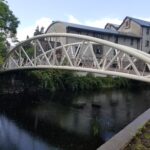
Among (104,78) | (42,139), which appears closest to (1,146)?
(42,139)

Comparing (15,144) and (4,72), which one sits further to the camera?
(4,72)

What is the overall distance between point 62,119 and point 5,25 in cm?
1752

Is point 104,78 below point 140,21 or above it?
below

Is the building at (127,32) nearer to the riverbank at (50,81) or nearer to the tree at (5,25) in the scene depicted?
the riverbank at (50,81)

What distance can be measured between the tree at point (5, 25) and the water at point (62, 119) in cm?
651

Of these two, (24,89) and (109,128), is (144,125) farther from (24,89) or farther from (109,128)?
(24,89)

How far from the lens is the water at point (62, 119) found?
19.4 metres

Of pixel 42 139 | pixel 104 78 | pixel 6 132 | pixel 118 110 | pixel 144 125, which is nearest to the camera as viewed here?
pixel 144 125

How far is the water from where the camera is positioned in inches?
763

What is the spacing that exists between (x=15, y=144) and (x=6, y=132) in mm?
3229

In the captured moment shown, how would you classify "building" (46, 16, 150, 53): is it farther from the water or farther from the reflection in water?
the reflection in water

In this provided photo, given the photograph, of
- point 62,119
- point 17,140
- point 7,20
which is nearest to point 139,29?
point 7,20

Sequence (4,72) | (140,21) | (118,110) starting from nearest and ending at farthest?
(118,110) < (4,72) < (140,21)

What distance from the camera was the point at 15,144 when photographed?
18.8 m
